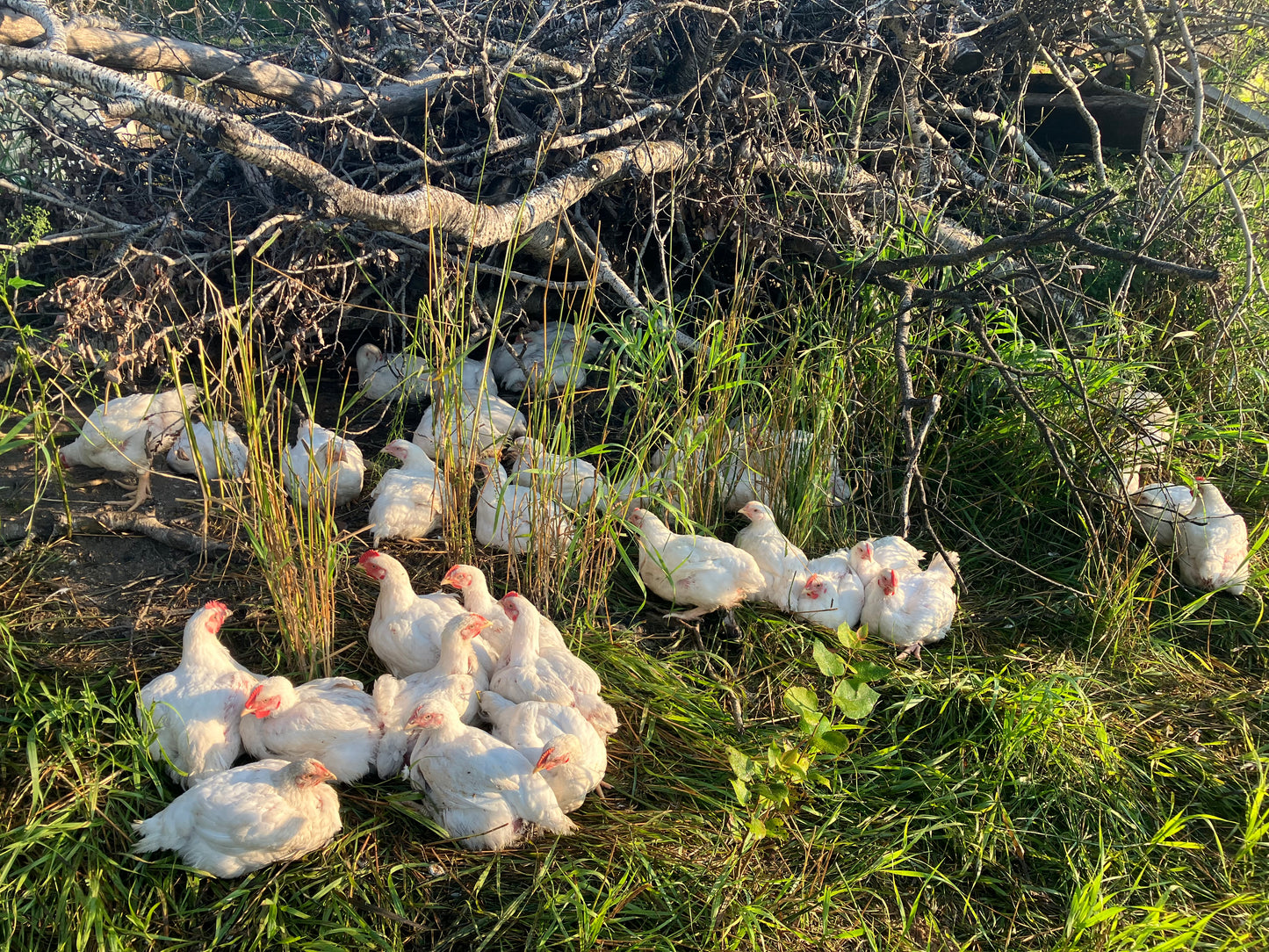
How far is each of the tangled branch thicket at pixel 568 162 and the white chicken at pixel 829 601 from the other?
125 centimetres

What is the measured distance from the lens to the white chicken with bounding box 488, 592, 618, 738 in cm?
264

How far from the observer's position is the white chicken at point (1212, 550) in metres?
3.55

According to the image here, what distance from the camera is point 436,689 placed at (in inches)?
101

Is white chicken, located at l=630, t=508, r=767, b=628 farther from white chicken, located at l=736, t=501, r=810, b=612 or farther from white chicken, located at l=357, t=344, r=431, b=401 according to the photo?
white chicken, located at l=357, t=344, r=431, b=401

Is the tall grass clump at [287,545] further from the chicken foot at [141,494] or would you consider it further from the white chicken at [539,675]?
the chicken foot at [141,494]

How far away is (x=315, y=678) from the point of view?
9.00ft

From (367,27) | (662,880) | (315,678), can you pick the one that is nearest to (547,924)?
(662,880)

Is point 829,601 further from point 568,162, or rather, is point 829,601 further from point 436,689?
point 568,162

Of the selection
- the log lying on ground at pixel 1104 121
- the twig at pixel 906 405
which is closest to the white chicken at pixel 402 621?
the twig at pixel 906 405

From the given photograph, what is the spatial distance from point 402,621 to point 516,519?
650 mm

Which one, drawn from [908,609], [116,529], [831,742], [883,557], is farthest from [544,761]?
[116,529]

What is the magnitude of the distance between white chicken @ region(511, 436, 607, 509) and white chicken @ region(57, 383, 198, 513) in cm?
133

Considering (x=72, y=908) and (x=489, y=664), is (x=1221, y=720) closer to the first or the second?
(x=489, y=664)

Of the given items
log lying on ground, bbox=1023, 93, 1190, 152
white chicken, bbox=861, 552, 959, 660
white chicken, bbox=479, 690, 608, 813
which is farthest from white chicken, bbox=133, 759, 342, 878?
log lying on ground, bbox=1023, 93, 1190, 152
